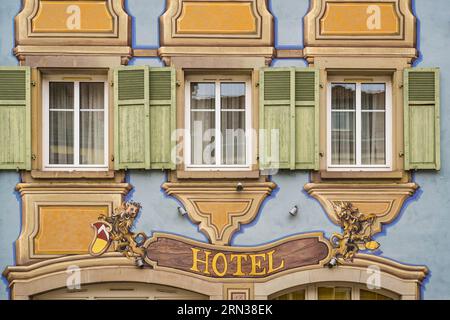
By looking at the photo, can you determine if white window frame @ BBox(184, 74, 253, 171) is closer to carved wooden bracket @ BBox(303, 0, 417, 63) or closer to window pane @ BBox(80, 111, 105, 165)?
carved wooden bracket @ BBox(303, 0, 417, 63)

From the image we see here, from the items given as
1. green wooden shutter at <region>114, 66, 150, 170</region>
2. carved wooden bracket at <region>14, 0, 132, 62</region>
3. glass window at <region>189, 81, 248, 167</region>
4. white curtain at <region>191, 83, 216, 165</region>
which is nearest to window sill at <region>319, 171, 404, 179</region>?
glass window at <region>189, 81, 248, 167</region>

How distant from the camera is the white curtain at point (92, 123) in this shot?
13859mm

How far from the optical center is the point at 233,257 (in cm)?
1350

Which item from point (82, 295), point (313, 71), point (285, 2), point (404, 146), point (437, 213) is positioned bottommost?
point (82, 295)

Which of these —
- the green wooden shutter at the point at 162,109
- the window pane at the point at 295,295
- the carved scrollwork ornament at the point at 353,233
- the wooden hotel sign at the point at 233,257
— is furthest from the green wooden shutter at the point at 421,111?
the green wooden shutter at the point at 162,109

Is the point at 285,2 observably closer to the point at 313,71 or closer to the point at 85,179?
the point at 313,71

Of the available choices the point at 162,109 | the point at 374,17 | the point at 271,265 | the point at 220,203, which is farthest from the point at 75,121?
the point at 374,17

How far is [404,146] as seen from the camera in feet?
44.8

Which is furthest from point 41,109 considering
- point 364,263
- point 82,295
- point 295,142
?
point 364,263

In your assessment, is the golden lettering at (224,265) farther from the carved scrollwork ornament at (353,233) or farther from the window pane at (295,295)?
the carved scrollwork ornament at (353,233)

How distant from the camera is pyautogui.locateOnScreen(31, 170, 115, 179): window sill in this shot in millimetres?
13484

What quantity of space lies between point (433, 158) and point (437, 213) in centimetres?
73

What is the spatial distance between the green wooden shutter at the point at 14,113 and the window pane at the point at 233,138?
2.61 m

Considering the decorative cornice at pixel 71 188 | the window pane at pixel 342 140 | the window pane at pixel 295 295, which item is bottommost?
the window pane at pixel 295 295
